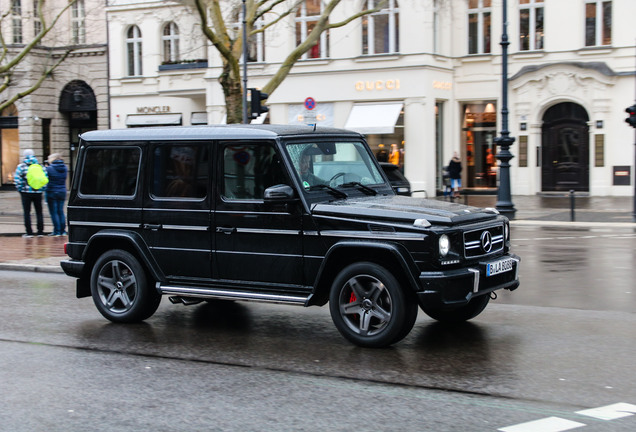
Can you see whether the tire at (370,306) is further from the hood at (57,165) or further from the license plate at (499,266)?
the hood at (57,165)

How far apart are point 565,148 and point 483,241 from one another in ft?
83.0

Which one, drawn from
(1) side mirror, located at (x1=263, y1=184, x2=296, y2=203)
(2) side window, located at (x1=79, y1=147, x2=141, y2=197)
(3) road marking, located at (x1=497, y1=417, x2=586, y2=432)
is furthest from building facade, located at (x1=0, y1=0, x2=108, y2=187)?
(3) road marking, located at (x1=497, y1=417, x2=586, y2=432)

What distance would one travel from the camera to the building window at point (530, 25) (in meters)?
31.5

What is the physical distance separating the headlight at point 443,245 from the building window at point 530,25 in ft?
87.2

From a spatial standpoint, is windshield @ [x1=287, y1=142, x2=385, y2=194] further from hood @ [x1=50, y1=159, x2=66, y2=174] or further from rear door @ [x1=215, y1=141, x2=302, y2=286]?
hood @ [x1=50, y1=159, x2=66, y2=174]

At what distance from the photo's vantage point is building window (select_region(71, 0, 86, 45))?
39.9m

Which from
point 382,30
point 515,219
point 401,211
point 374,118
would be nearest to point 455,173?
point 374,118

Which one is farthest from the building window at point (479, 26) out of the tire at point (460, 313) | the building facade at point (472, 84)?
the tire at point (460, 313)

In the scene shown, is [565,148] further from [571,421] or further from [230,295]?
[571,421]

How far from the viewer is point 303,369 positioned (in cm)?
651

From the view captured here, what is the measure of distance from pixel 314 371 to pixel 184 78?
103 feet

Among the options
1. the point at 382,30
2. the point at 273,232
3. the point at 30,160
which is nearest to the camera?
the point at 273,232

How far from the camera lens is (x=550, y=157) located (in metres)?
31.5

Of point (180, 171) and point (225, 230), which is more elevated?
point (180, 171)
